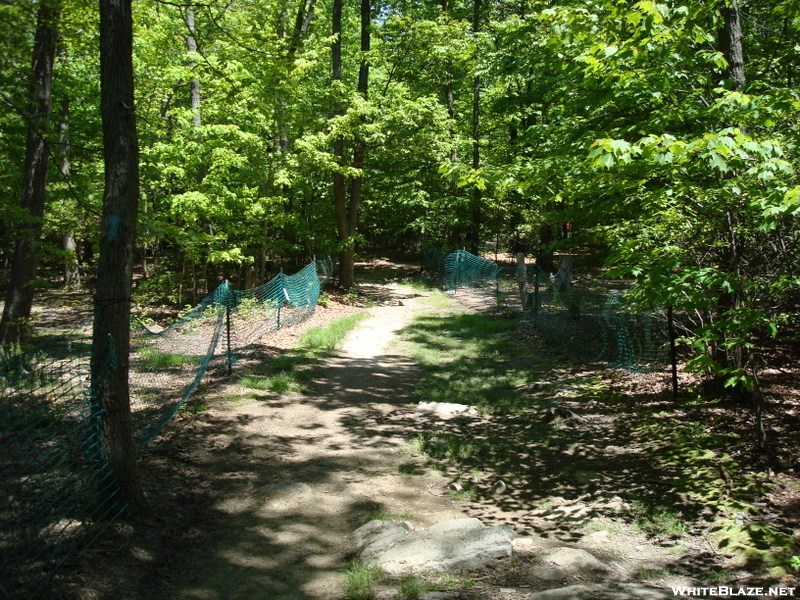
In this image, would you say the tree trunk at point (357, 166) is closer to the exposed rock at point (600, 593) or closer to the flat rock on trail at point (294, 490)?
the flat rock on trail at point (294, 490)

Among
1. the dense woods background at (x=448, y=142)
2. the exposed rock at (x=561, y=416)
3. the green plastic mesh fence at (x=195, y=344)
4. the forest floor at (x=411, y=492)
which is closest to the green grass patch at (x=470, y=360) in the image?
the forest floor at (x=411, y=492)

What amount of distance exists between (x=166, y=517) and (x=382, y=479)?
6.68ft

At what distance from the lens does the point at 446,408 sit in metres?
8.06

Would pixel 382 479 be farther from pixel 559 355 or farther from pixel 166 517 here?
pixel 559 355

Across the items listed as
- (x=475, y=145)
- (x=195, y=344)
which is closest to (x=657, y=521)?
(x=195, y=344)

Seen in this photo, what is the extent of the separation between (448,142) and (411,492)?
1776cm

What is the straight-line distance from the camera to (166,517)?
4.66m

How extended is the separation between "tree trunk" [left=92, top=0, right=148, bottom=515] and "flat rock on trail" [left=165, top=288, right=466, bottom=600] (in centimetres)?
90

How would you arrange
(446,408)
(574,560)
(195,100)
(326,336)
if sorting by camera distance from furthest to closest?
1. (195,100)
2. (326,336)
3. (446,408)
4. (574,560)

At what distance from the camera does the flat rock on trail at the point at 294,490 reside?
13.3 feet

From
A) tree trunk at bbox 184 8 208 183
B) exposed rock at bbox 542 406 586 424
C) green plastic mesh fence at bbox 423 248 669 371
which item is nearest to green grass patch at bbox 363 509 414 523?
exposed rock at bbox 542 406 586 424

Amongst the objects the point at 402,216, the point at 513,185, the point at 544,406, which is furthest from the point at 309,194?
the point at 513,185

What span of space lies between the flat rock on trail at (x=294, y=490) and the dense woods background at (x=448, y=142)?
100 inches

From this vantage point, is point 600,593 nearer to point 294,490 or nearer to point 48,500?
point 294,490
